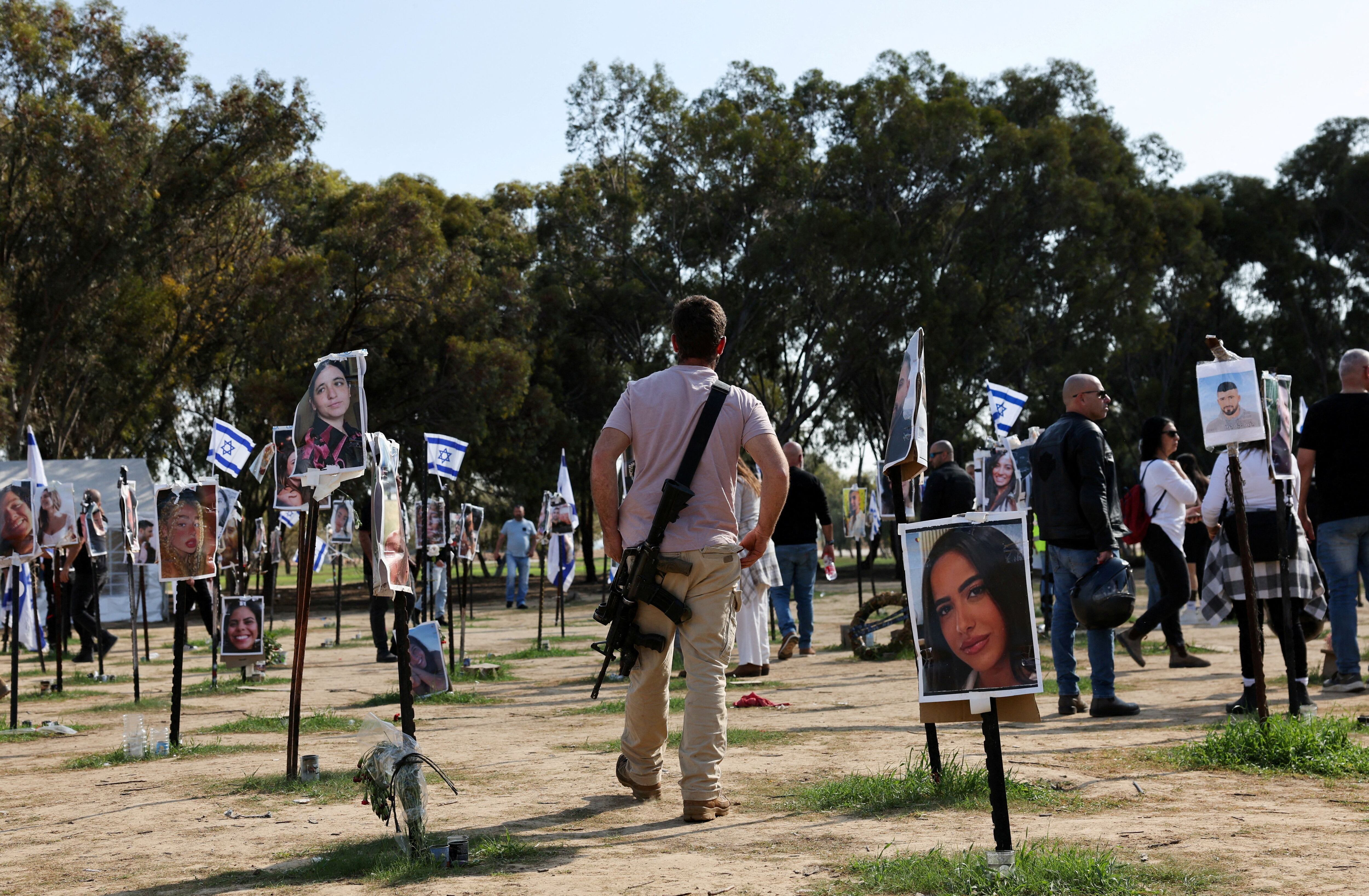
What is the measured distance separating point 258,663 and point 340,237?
18.0 m

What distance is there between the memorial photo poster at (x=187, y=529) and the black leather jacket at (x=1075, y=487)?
17.9 ft

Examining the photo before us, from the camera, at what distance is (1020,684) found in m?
4.09

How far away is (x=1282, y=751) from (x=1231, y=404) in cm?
174

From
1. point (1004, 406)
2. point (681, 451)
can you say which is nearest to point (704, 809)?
point (681, 451)

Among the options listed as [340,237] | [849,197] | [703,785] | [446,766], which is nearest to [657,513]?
[703,785]

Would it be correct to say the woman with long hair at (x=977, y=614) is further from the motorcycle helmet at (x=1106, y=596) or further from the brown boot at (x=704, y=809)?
the motorcycle helmet at (x=1106, y=596)

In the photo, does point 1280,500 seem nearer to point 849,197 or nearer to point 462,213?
point 849,197

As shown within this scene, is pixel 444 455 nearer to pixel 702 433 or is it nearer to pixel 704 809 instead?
pixel 702 433

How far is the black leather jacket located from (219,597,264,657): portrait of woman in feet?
24.6

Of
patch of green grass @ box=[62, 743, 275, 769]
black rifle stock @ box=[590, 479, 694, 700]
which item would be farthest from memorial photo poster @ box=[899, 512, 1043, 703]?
patch of green grass @ box=[62, 743, 275, 769]

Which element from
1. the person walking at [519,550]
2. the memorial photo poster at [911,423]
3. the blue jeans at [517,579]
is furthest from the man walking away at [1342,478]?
the blue jeans at [517,579]

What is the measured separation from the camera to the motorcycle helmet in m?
7.61

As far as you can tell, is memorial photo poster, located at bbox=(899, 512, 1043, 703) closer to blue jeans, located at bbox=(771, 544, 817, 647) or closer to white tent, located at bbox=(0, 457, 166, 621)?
blue jeans, located at bbox=(771, 544, 817, 647)

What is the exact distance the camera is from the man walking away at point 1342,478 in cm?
778
